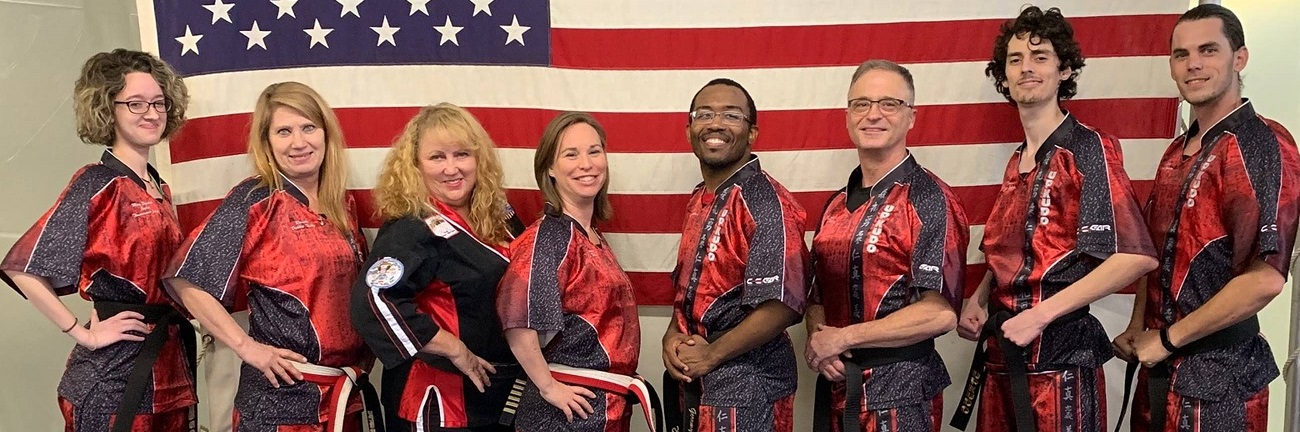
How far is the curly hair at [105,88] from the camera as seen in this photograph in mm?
2766

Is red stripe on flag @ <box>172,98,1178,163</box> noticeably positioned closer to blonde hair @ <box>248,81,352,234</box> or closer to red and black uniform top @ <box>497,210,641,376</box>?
blonde hair @ <box>248,81,352,234</box>

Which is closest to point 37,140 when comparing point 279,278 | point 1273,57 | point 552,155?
point 279,278

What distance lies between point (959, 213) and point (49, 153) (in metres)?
3.15

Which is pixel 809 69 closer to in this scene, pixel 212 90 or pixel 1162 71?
pixel 1162 71

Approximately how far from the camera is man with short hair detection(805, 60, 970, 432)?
98.7 inches

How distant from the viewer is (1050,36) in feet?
8.82

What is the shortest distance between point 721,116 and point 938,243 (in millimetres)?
692

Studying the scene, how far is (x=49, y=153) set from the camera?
11.2ft

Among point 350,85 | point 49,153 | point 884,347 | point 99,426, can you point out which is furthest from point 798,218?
point 49,153

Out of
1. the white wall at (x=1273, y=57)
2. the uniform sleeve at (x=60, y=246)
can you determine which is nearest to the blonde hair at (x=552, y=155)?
the uniform sleeve at (x=60, y=246)

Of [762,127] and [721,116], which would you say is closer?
[721,116]

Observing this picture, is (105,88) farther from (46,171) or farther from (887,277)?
(887,277)

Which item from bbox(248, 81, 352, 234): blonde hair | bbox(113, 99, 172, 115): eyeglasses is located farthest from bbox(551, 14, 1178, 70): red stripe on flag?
bbox(113, 99, 172, 115): eyeglasses

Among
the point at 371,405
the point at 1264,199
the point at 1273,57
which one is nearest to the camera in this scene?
the point at 1264,199
